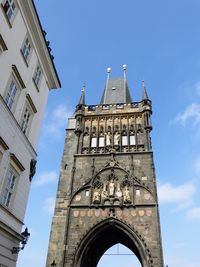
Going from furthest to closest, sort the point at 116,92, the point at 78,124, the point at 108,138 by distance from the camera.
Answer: the point at 116,92 < the point at 78,124 < the point at 108,138

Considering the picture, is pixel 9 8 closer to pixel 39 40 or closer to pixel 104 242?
pixel 39 40

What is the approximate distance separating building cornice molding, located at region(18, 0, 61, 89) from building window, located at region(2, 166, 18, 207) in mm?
5011

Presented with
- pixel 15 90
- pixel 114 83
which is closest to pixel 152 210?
pixel 15 90

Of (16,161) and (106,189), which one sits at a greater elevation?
(106,189)

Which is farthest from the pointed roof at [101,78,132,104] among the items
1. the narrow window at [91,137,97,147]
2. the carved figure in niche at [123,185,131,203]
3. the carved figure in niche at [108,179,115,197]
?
the carved figure in niche at [123,185,131,203]

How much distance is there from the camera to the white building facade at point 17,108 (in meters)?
7.21

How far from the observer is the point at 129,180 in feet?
61.1

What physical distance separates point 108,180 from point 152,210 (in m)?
3.75

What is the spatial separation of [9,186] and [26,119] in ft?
8.47

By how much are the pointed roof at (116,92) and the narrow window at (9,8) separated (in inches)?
702

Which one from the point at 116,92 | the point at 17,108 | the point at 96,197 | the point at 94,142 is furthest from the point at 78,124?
the point at 17,108

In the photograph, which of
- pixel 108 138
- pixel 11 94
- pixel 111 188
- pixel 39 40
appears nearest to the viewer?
pixel 11 94

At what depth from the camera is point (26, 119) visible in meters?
9.20

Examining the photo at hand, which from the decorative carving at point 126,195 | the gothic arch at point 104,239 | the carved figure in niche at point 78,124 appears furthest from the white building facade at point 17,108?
the carved figure in niche at point 78,124
